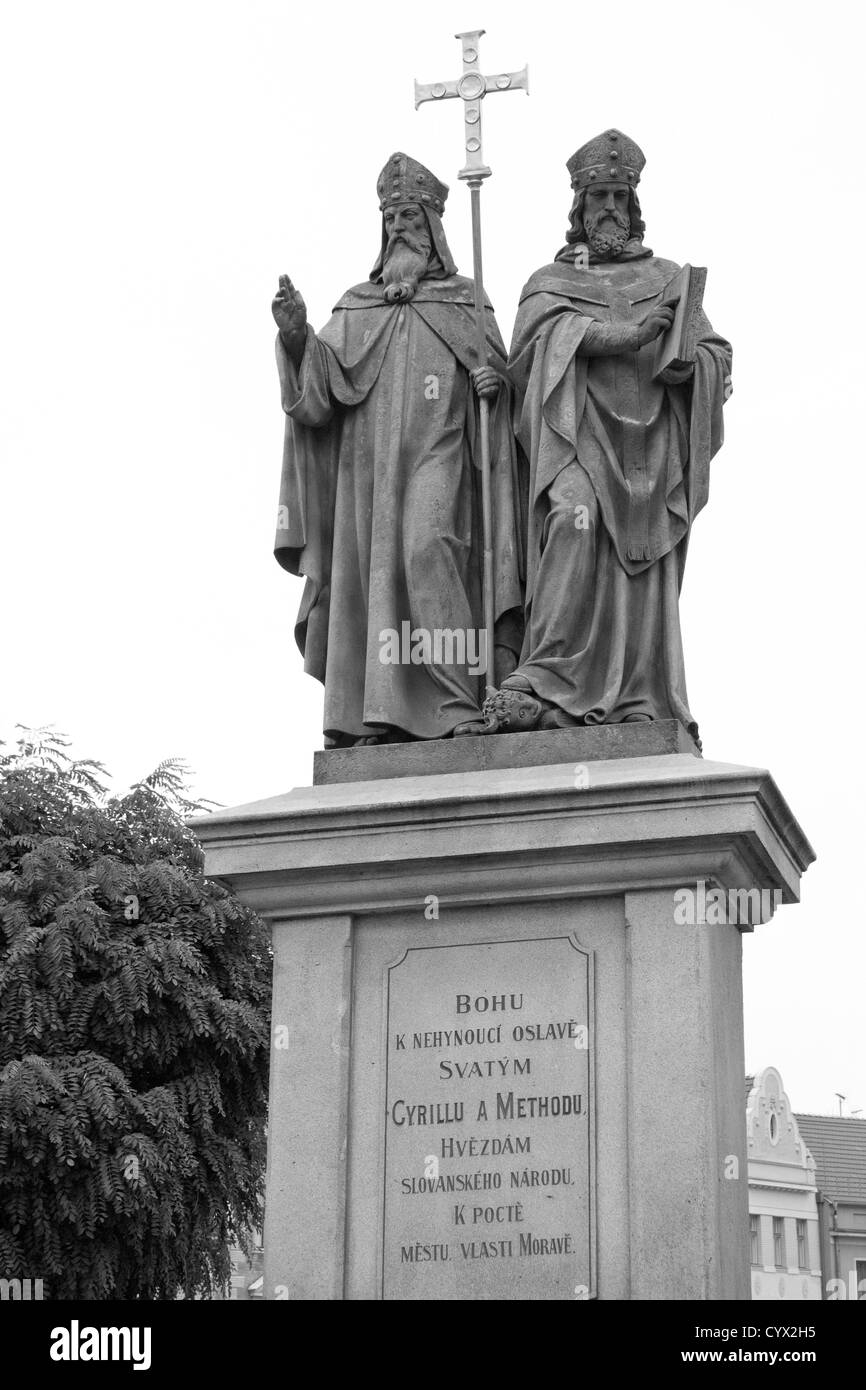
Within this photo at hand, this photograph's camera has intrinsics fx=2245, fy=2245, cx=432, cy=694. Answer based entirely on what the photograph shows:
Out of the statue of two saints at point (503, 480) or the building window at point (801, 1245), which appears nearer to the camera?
the statue of two saints at point (503, 480)

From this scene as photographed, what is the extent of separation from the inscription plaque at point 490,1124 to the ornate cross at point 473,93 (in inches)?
155

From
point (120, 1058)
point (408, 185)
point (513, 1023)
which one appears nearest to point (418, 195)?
point (408, 185)

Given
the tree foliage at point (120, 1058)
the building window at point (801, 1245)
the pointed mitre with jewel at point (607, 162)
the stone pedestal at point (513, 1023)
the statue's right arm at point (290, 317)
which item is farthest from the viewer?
the building window at point (801, 1245)

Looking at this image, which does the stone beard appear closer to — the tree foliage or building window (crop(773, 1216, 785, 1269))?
the tree foliage

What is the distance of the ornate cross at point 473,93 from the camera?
11.1 meters

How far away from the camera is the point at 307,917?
10195 millimetres

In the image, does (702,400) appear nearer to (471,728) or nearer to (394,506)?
(394,506)

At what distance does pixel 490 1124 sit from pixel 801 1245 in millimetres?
43392

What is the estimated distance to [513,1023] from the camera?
968cm

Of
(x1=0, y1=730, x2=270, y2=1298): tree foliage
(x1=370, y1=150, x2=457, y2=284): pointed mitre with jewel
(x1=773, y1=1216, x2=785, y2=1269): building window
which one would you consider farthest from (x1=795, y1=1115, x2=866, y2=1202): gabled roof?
(x1=370, y1=150, x2=457, y2=284): pointed mitre with jewel

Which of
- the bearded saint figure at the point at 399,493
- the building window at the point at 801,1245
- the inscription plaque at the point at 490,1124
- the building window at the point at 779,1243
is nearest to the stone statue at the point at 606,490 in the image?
the bearded saint figure at the point at 399,493

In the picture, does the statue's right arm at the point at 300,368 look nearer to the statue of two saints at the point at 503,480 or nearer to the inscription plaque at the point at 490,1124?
the statue of two saints at the point at 503,480

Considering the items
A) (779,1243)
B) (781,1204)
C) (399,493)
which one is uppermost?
(781,1204)
